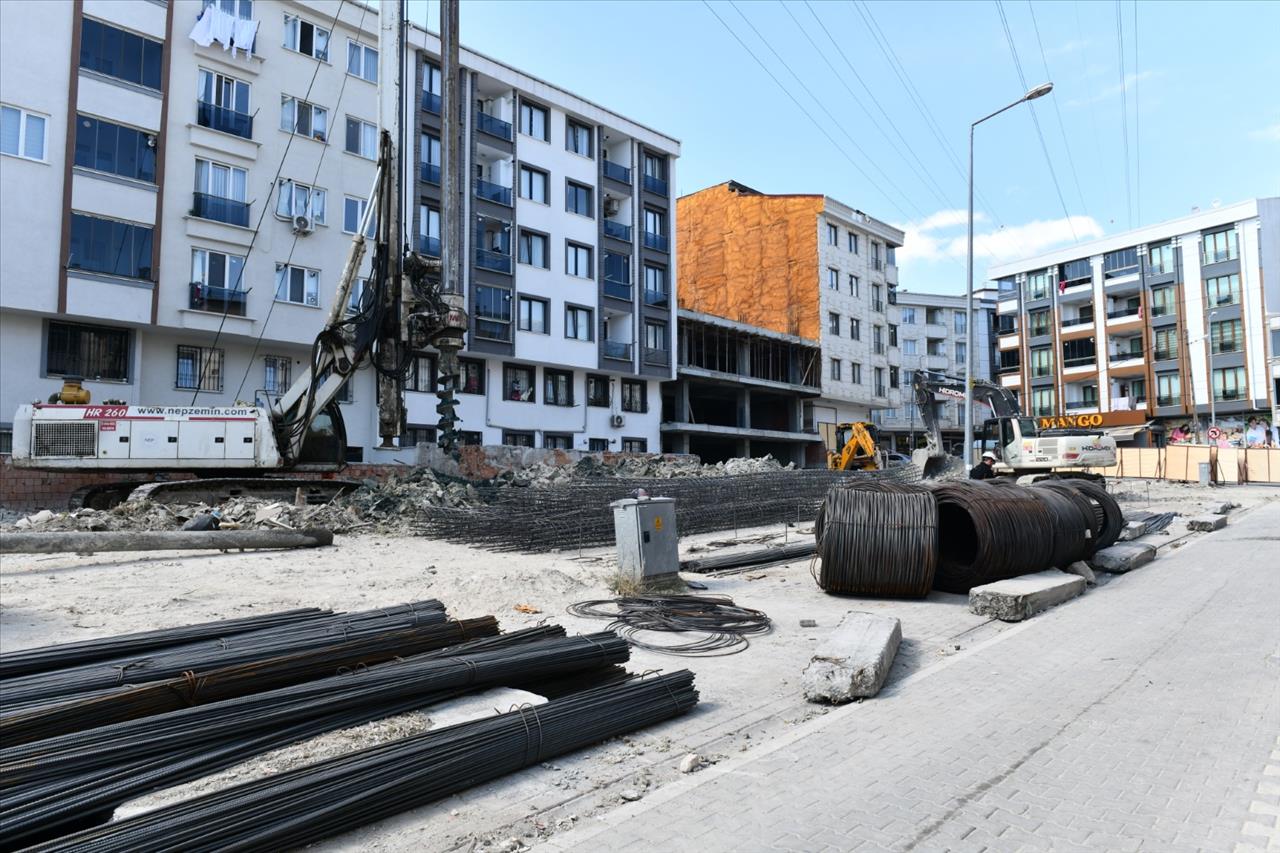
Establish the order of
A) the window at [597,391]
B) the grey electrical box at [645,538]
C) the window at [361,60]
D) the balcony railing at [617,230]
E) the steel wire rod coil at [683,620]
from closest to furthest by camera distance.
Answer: the steel wire rod coil at [683,620], the grey electrical box at [645,538], the window at [361,60], the window at [597,391], the balcony railing at [617,230]

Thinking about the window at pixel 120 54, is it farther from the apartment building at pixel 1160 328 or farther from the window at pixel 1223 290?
the window at pixel 1223 290

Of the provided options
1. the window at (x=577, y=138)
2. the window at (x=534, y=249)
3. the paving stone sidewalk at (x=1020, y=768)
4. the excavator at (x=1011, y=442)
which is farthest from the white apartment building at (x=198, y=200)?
the paving stone sidewalk at (x=1020, y=768)

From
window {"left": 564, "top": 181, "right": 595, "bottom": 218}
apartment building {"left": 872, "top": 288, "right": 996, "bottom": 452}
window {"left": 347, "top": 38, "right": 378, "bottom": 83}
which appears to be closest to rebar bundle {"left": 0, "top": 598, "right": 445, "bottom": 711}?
window {"left": 347, "top": 38, "right": 378, "bottom": 83}

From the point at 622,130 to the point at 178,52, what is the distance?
20820 mm

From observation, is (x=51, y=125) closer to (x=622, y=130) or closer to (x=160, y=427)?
(x=160, y=427)

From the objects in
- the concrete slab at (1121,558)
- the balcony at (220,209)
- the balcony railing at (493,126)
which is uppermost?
the balcony railing at (493,126)

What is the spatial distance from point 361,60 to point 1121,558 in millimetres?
31066

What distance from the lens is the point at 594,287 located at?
39.7m

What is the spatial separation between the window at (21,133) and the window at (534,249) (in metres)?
17.6

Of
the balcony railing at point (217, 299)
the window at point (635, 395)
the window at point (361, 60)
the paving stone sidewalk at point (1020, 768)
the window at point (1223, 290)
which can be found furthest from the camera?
the window at point (1223, 290)

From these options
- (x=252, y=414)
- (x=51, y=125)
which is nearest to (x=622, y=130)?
(x=51, y=125)

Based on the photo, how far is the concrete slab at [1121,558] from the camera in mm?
12414

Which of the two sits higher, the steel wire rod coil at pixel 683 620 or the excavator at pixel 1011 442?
the excavator at pixel 1011 442

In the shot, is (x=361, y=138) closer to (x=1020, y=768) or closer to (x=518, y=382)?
(x=518, y=382)
